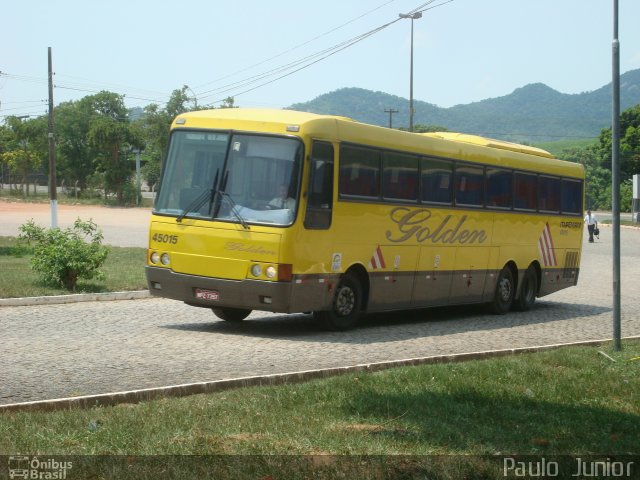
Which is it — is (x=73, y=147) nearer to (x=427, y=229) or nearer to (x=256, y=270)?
(x=427, y=229)

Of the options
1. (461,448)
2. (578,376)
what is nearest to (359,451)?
(461,448)

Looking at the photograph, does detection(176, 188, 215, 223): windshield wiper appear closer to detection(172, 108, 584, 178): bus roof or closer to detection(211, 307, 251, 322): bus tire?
detection(172, 108, 584, 178): bus roof

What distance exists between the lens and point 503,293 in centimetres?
2289

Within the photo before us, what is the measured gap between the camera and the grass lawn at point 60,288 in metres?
20.7

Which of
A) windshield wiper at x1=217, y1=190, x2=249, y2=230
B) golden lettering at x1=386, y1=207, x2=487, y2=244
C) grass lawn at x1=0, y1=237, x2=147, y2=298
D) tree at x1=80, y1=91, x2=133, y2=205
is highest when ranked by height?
tree at x1=80, y1=91, x2=133, y2=205

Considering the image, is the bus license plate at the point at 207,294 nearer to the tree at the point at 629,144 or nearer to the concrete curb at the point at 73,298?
the concrete curb at the point at 73,298

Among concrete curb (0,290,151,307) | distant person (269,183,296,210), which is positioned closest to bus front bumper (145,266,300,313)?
distant person (269,183,296,210)

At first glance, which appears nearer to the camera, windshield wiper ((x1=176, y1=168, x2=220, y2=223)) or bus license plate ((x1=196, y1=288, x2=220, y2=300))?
bus license plate ((x1=196, y1=288, x2=220, y2=300))

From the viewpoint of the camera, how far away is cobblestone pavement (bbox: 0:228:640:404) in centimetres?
1147

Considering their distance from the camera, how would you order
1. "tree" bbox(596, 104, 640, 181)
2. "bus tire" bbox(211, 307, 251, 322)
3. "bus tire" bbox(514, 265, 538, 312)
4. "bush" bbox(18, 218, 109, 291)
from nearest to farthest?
"bus tire" bbox(211, 307, 251, 322), "bush" bbox(18, 218, 109, 291), "bus tire" bbox(514, 265, 538, 312), "tree" bbox(596, 104, 640, 181)

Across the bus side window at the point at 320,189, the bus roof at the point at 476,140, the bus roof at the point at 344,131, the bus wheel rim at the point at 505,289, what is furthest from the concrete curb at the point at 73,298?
the bus wheel rim at the point at 505,289

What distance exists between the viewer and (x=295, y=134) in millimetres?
16156

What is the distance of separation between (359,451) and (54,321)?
10.0 meters

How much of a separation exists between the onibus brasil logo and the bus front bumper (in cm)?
877
